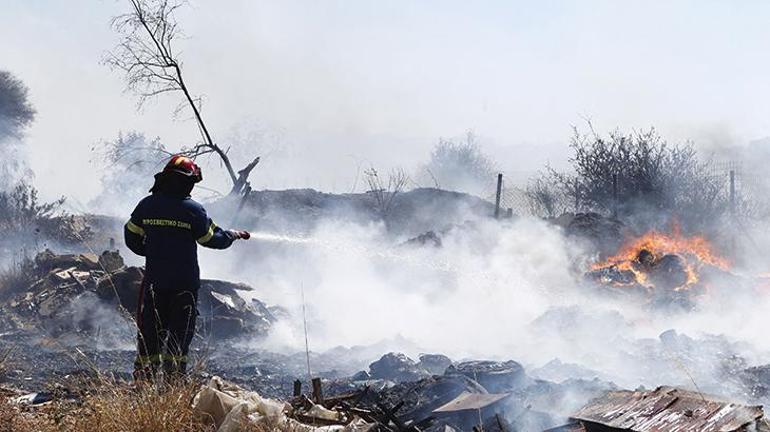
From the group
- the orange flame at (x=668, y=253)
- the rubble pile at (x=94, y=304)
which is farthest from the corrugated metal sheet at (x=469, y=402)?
the orange flame at (x=668, y=253)

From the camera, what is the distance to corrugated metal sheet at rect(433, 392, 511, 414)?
5.64 m

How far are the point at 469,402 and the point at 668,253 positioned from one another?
14.0 m

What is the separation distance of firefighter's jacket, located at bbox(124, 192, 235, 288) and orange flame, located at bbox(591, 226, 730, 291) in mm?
13772

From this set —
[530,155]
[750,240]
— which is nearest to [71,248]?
[750,240]

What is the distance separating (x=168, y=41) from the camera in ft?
68.2

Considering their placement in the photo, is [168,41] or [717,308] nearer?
[717,308]

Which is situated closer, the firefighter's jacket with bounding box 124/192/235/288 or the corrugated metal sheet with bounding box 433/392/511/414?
the corrugated metal sheet with bounding box 433/392/511/414

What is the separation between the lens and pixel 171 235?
236 inches

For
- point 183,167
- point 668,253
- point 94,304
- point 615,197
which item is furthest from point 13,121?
point 183,167

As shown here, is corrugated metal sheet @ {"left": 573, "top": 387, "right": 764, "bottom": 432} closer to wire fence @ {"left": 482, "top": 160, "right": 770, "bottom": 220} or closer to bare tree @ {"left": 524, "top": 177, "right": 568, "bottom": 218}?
wire fence @ {"left": 482, "top": 160, "right": 770, "bottom": 220}

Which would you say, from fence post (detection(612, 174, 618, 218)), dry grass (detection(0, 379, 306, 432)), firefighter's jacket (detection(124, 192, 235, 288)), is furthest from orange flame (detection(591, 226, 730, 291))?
dry grass (detection(0, 379, 306, 432))

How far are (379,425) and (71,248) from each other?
695 inches

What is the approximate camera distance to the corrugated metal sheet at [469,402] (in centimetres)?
564

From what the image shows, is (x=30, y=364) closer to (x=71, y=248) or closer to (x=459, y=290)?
(x=459, y=290)
